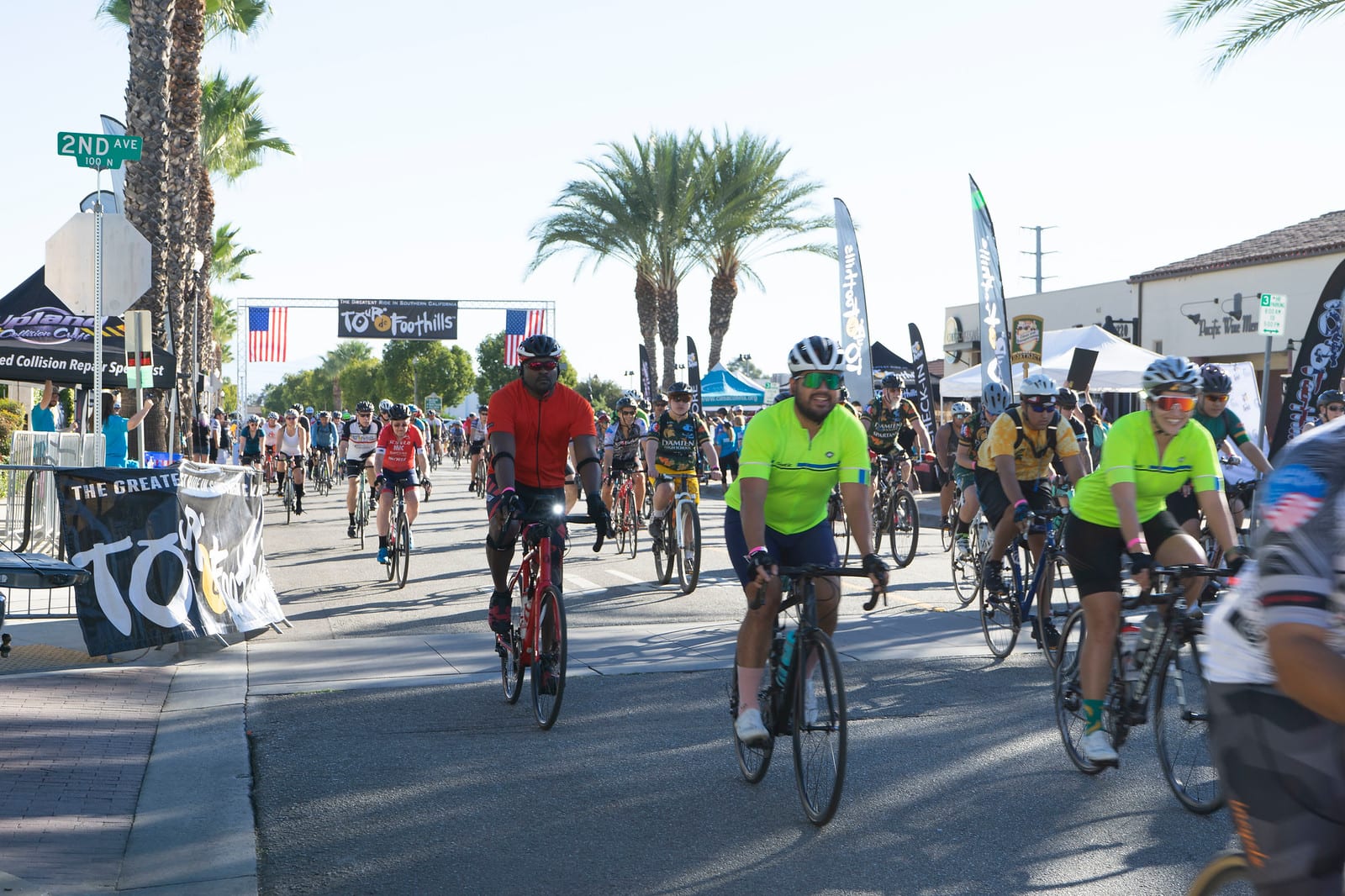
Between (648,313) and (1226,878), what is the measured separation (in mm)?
36875

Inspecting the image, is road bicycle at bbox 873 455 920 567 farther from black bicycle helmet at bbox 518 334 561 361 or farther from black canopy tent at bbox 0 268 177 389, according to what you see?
black canopy tent at bbox 0 268 177 389

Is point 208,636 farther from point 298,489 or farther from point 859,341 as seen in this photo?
point 859,341

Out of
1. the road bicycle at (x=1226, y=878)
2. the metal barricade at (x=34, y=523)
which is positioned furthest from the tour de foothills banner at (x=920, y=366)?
the road bicycle at (x=1226, y=878)

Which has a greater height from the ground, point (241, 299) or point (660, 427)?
point (241, 299)

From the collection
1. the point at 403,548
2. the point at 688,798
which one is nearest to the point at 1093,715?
the point at 688,798

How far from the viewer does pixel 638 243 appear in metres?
36.8

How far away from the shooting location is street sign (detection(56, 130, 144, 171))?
Answer: 412 inches

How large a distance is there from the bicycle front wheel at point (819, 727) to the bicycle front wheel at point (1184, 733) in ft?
4.44

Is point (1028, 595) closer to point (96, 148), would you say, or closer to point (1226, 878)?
point (1226, 878)

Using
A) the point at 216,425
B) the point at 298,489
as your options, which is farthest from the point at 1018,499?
the point at 216,425

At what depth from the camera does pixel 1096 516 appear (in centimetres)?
573

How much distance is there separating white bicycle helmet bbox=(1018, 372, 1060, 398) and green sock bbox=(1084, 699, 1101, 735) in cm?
288

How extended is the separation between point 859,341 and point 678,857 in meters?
19.2

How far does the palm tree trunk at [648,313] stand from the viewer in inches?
1523
